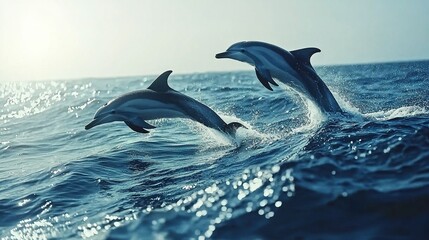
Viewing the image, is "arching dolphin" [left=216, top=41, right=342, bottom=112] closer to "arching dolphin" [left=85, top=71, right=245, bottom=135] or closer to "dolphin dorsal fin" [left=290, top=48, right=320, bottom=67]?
"dolphin dorsal fin" [left=290, top=48, right=320, bottom=67]

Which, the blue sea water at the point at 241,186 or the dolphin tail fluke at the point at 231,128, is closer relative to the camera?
the blue sea water at the point at 241,186

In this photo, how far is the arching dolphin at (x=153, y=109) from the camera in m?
10.0

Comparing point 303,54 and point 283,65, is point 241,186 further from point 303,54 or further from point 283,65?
point 303,54

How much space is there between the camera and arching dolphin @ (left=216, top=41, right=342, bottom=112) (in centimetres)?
1031

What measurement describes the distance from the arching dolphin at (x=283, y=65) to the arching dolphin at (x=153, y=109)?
1.36 meters

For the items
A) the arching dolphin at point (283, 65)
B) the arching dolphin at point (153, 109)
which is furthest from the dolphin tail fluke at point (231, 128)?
the arching dolphin at point (283, 65)

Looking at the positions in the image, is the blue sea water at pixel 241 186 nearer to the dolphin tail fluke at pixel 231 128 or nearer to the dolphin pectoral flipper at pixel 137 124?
the dolphin tail fluke at pixel 231 128

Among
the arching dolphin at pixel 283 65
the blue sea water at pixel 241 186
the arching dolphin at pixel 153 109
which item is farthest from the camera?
the arching dolphin at pixel 283 65

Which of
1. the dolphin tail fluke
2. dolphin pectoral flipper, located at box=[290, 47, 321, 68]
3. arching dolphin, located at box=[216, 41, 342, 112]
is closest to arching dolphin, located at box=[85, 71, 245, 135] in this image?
the dolphin tail fluke

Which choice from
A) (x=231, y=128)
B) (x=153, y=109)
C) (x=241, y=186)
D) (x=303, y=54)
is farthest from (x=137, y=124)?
(x=241, y=186)

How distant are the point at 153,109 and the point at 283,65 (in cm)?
308

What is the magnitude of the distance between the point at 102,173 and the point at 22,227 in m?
2.93

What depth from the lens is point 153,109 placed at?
10.2 meters

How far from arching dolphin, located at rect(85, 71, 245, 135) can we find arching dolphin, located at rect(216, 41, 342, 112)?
136 cm
